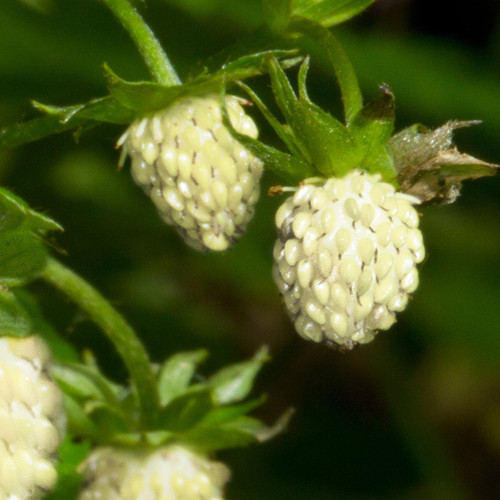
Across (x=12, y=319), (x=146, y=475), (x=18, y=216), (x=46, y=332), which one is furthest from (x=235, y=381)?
(x=18, y=216)

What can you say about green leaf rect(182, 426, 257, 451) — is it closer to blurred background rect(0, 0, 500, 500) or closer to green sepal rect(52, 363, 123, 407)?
green sepal rect(52, 363, 123, 407)

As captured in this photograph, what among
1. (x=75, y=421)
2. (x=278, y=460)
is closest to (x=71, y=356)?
(x=75, y=421)

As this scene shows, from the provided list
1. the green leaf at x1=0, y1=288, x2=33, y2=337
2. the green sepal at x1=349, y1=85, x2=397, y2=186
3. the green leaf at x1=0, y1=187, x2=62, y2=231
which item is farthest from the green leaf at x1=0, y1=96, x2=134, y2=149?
the green sepal at x1=349, y1=85, x2=397, y2=186

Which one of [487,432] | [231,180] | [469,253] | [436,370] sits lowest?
[487,432]

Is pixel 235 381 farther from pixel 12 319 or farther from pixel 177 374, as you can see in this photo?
pixel 12 319

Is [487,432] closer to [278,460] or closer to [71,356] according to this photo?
[278,460]

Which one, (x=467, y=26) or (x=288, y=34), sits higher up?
(x=288, y=34)

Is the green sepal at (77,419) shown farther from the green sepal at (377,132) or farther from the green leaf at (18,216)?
the green sepal at (377,132)
